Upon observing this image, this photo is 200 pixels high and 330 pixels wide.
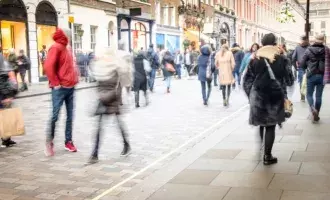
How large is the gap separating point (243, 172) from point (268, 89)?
1.08 meters

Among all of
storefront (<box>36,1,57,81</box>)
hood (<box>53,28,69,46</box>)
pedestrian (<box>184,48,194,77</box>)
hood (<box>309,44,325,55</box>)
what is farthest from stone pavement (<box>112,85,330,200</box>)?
pedestrian (<box>184,48,194,77</box>)

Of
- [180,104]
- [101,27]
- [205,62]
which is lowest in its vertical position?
[180,104]

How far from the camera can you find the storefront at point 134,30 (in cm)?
3164

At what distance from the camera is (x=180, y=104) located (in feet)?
43.6

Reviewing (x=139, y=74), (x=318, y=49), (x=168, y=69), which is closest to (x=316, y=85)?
(x=318, y=49)

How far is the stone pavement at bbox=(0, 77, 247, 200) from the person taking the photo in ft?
17.2

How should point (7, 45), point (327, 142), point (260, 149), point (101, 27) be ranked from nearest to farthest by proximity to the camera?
point (260, 149) → point (327, 142) → point (7, 45) → point (101, 27)

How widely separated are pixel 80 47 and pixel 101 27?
2887 mm

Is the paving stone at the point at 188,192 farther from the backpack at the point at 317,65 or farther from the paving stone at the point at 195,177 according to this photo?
the backpack at the point at 317,65

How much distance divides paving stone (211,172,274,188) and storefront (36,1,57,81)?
19.6m

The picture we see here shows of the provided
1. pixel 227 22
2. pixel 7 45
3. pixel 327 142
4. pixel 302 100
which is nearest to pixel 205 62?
pixel 302 100

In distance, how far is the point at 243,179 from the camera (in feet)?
17.6

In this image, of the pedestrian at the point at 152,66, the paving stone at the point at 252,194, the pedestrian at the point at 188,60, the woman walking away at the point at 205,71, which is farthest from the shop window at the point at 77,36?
the paving stone at the point at 252,194

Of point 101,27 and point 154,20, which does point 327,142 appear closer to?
point 101,27
